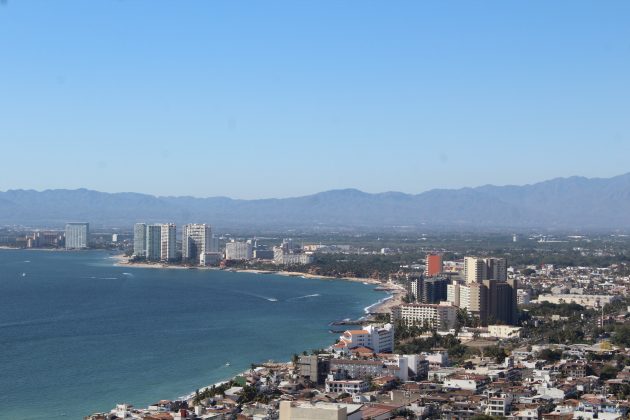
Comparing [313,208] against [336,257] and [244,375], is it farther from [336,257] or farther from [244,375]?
[244,375]

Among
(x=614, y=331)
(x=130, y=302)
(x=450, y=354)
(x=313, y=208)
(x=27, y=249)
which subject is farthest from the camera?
(x=313, y=208)

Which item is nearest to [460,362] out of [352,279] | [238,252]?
[352,279]

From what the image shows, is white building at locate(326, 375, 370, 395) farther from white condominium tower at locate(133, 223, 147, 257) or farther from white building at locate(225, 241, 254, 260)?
white condominium tower at locate(133, 223, 147, 257)

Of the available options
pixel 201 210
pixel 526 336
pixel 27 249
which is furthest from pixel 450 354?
pixel 201 210

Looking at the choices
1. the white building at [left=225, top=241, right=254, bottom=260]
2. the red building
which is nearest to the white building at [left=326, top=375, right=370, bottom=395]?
the red building

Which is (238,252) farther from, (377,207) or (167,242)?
(377,207)
